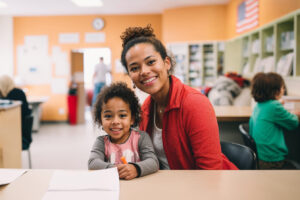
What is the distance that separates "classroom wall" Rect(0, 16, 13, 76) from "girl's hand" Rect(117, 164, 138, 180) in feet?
25.7

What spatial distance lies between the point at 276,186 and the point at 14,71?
8167mm

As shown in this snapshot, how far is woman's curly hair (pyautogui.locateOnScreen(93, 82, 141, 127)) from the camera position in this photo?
53.1 inches

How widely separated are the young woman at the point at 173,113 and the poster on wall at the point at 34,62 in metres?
6.93

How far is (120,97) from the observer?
135cm

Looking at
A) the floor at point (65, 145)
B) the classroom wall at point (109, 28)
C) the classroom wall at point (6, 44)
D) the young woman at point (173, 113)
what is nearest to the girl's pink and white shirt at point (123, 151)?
the young woman at point (173, 113)

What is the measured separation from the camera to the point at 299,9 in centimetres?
306

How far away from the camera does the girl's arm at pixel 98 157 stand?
1.10 m

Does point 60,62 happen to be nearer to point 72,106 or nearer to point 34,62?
point 34,62

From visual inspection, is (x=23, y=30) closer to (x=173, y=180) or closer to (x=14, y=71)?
(x=14, y=71)

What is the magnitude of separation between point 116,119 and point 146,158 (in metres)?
0.24

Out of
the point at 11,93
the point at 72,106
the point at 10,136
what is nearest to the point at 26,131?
the point at 10,136

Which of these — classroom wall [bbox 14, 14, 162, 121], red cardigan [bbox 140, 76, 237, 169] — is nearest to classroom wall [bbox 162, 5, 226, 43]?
classroom wall [bbox 14, 14, 162, 121]

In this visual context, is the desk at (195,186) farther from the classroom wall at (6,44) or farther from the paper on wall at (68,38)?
the classroom wall at (6,44)

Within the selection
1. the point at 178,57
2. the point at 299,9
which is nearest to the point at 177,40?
the point at 178,57
